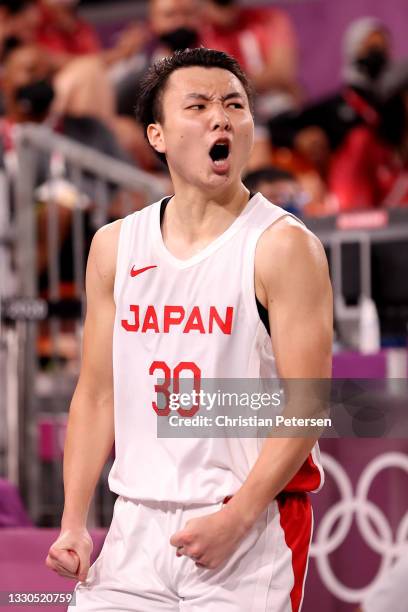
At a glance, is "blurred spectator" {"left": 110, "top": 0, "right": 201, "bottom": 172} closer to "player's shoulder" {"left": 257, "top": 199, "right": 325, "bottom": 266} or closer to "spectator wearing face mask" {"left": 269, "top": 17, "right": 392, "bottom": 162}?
"spectator wearing face mask" {"left": 269, "top": 17, "right": 392, "bottom": 162}

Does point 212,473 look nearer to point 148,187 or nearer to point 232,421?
point 232,421

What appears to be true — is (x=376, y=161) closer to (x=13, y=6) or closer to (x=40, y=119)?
(x=40, y=119)

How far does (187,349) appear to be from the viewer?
195 cm

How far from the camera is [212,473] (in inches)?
75.4

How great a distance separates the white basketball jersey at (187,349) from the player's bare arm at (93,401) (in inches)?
2.9

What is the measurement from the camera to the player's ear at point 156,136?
2080 millimetres

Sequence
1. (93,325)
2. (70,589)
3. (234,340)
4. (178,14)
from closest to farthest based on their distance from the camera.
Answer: (234,340) < (93,325) < (70,589) < (178,14)

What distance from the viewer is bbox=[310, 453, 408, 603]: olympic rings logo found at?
3.05 meters

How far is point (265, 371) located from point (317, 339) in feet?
0.54

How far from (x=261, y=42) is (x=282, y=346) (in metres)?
7.30

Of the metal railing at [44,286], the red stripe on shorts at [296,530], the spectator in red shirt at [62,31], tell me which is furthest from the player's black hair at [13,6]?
the red stripe on shorts at [296,530]

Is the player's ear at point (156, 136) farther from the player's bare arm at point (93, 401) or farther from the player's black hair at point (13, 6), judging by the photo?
the player's black hair at point (13, 6)

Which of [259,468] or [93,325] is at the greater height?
[93,325]

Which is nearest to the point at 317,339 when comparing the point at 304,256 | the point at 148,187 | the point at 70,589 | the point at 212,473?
the point at 304,256
